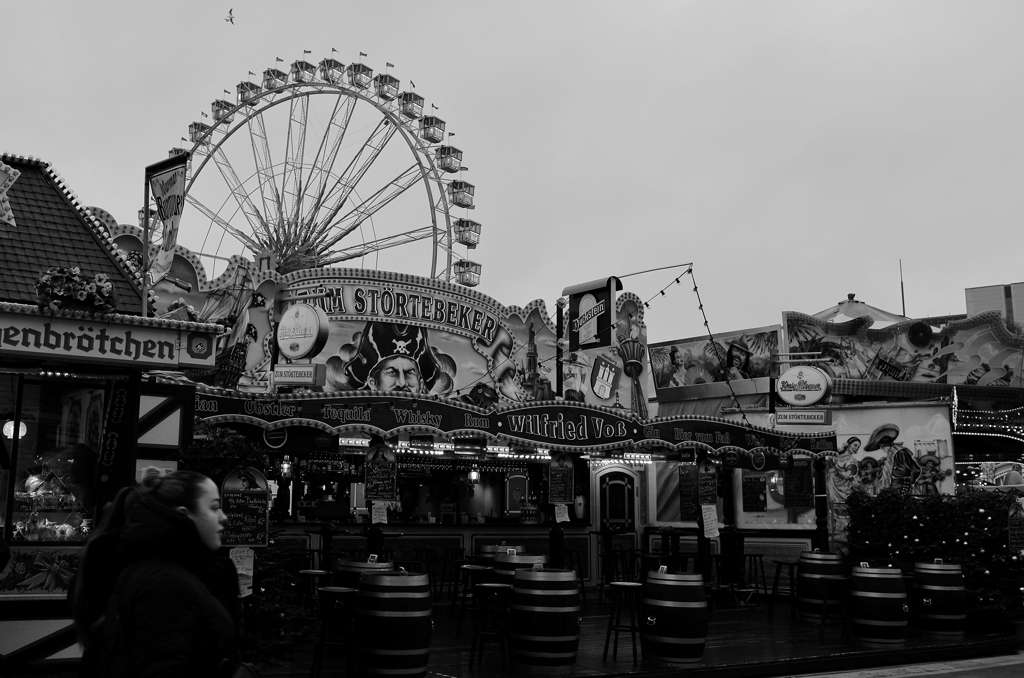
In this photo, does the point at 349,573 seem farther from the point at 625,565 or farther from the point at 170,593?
the point at 170,593

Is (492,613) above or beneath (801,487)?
beneath

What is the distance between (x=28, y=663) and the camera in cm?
737

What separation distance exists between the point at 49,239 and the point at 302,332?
8180 mm

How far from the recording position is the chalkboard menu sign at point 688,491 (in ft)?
48.5

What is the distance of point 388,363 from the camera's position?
64.3 feet

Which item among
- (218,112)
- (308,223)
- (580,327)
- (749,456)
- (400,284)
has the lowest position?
(749,456)

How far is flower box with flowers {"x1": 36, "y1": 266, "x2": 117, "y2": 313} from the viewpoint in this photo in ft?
23.1

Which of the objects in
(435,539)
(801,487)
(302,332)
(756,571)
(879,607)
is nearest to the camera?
(879,607)

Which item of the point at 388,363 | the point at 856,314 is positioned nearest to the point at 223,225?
the point at 388,363

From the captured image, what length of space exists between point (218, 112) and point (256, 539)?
18.7 m

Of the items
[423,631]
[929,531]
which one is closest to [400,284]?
[929,531]

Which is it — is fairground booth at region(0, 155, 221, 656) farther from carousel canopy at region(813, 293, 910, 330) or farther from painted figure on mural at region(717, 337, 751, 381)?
carousel canopy at region(813, 293, 910, 330)

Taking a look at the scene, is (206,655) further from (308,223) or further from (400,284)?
(308,223)

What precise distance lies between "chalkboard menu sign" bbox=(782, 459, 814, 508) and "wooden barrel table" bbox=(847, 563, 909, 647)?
5.87 meters
